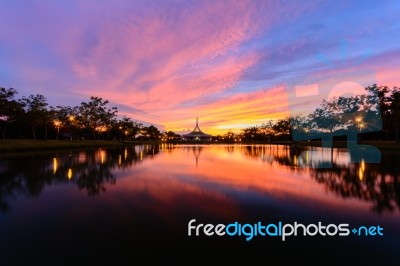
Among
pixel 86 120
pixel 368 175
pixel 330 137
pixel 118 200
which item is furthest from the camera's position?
pixel 330 137

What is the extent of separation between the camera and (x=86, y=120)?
71.2m

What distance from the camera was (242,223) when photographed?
7.38 m

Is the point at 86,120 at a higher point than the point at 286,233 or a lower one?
higher

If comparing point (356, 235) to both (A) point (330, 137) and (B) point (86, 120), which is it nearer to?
(B) point (86, 120)

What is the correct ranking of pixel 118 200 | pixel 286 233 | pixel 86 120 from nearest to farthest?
pixel 286 233 → pixel 118 200 → pixel 86 120

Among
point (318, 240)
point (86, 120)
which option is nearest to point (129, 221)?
point (318, 240)

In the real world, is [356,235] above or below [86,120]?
below

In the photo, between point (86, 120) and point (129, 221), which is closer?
point (129, 221)

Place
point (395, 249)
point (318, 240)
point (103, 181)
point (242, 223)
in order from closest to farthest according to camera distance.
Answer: point (395, 249), point (318, 240), point (242, 223), point (103, 181)

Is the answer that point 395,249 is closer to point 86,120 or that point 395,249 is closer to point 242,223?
point 242,223

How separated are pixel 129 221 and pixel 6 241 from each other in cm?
270

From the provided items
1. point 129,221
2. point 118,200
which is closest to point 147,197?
point 118,200

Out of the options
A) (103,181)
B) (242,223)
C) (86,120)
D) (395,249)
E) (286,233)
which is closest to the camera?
(395,249)

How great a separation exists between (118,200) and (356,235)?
23.9ft
